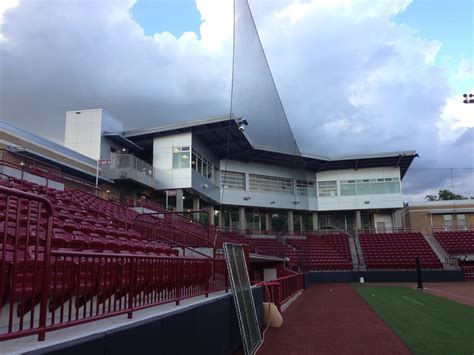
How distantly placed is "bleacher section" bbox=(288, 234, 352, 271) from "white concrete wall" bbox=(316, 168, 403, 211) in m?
4.84

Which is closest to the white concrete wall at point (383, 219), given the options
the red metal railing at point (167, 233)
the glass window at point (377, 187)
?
the glass window at point (377, 187)

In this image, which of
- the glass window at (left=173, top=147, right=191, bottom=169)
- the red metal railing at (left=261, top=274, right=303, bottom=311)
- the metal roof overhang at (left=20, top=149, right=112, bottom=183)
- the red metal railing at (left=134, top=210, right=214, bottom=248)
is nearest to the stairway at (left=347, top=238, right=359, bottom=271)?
the red metal railing at (left=261, top=274, right=303, bottom=311)

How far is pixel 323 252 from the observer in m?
36.8

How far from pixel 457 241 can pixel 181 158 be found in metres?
24.9

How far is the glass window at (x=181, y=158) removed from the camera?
31.8m

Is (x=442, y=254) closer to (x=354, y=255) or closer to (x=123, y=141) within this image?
(x=354, y=255)

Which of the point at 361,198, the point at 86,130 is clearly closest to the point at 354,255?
the point at 361,198

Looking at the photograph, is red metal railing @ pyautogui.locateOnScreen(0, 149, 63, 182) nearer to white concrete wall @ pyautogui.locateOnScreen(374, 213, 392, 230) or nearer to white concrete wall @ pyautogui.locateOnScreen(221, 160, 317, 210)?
white concrete wall @ pyautogui.locateOnScreen(221, 160, 317, 210)

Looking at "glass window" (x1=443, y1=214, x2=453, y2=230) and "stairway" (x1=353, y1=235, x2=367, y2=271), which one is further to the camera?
"glass window" (x1=443, y1=214, x2=453, y2=230)

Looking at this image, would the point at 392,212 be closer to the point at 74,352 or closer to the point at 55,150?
the point at 55,150

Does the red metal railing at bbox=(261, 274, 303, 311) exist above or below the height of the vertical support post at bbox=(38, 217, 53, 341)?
below

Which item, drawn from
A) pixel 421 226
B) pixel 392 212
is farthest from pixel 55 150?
pixel 421 226

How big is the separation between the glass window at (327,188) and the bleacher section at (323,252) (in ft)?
19.3

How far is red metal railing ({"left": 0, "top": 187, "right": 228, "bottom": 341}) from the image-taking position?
3.00 m
